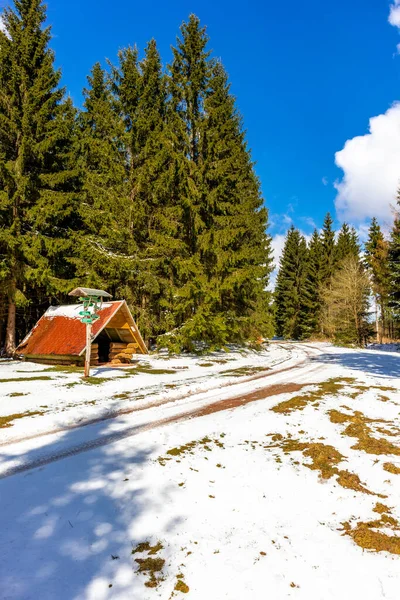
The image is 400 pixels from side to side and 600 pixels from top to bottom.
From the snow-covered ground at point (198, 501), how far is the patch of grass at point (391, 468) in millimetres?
15

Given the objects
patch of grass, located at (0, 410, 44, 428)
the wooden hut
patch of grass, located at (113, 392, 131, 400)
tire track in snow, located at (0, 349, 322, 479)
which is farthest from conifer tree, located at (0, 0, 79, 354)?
tire track in snow, located at (0, 349, 322, 479)

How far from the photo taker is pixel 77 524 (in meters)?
3.20

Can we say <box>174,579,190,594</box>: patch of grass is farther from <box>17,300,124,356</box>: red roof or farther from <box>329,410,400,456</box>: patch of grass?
<box>17,300,124,356</box>: red roof

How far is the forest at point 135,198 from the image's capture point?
18516 millimetres

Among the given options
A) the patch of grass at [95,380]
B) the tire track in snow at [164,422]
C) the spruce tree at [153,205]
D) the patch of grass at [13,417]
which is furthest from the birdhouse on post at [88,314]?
the spruce tree at [153,205]

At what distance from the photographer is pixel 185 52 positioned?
21078 mm

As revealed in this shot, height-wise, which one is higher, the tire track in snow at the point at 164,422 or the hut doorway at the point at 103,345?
the hut doorway at the point at 103,345

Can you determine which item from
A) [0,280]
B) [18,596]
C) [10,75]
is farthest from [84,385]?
[10,75]

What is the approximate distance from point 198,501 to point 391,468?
2.86 m

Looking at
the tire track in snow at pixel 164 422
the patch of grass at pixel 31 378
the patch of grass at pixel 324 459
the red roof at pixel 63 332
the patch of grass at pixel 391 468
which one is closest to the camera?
the patch of grass at pixel 324 459

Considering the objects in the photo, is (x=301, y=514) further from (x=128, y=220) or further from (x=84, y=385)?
(x=128, y=220)

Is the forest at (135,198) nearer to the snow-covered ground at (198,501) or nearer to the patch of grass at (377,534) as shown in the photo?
the snow-covered ground at (198,501)

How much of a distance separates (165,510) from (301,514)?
150cm

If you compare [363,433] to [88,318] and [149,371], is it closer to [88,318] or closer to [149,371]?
[149,371]
